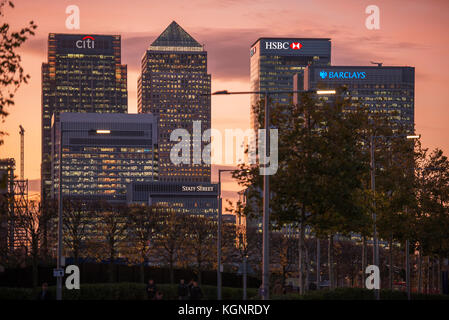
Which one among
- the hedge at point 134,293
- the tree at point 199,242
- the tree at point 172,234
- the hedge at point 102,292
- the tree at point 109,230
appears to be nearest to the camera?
the hedge at point 134,293

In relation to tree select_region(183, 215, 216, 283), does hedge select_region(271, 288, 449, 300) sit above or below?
above

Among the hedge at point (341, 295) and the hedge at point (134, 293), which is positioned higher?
the hedge at point (341, 295)

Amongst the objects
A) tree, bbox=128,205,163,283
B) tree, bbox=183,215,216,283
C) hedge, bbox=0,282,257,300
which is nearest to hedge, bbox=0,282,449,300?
hedge, bbox=0,282,257,300

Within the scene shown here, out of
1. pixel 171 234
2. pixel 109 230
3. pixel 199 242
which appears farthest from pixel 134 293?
pixel 199 242

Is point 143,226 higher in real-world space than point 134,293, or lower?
higher

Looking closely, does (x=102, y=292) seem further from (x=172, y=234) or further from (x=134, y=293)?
(x=172, y=234)

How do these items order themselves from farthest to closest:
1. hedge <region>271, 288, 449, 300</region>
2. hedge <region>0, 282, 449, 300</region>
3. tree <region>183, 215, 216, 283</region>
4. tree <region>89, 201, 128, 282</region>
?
tree <region>183, 215, 216, 283</region>
tree <region>89, 201, 128, 282</region>
hedge <region>0, 282, 449, 300</region>
hedge <region>271, 288, 449, 300</region>

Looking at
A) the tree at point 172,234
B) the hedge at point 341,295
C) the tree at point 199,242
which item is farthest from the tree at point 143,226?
the hedge at point 341,295

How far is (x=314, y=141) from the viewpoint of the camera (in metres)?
44.0

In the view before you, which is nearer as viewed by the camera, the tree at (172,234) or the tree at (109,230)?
the tree at (109,230)

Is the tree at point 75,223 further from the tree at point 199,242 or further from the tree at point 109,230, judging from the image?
the tree at point 199,242

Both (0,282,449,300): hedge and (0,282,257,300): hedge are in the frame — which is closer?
(0,282,449,300): hedge

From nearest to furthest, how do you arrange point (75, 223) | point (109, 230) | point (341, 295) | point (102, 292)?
point (341, 295) → point (102, 292) → point (75, 223) → point (109, 230)

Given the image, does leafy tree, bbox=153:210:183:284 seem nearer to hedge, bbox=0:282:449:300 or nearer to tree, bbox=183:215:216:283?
tree, bbox=183:215:216:283
